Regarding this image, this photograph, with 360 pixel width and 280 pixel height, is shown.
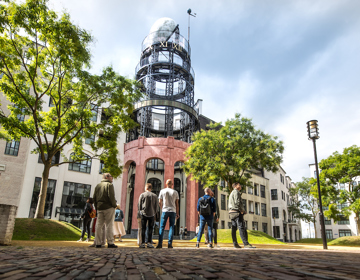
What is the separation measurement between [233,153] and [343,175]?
13015 millimetres

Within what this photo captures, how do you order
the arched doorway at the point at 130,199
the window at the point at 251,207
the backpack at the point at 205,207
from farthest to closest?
1. the window at the point at 251,207
2. the arched doorway at the point at 130,199
3. the backpack at the point at 205,207

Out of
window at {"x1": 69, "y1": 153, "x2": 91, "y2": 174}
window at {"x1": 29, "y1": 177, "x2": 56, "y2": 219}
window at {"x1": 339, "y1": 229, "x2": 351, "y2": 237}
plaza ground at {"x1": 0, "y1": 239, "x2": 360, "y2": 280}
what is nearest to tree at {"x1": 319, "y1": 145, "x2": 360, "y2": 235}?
window at {"x1": 69, "y1": 153, "x2": 91, "y2": 174}

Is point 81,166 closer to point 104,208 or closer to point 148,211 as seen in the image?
point 104,208

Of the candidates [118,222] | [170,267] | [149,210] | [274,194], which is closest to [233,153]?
[118,222]

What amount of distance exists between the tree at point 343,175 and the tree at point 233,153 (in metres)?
8.12

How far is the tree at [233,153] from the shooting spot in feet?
71.3

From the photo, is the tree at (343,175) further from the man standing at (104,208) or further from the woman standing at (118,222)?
the man standing at (104,208)

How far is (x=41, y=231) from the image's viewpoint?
41.6ft

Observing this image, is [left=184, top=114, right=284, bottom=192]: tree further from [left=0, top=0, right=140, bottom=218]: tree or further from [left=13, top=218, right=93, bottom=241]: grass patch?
[left=13, top=218, right=93, bottom=241]: grass patch

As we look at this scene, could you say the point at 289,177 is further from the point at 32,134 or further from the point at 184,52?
the point at 32,134

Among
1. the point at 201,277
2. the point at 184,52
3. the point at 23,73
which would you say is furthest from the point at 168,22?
the point at 201,277

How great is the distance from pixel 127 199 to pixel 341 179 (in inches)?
884

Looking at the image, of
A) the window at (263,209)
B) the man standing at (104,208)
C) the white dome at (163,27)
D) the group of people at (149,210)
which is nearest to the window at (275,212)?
the window at (263,209)

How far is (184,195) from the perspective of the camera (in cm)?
3434
